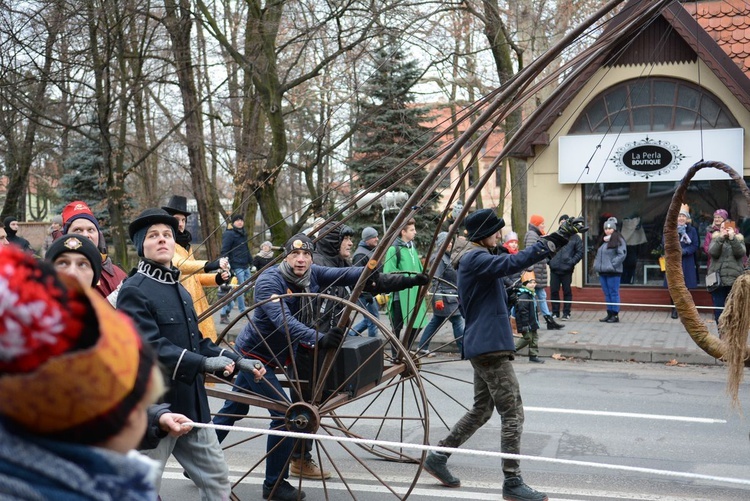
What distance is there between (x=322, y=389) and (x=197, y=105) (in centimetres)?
1367

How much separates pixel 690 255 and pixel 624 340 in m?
2.86

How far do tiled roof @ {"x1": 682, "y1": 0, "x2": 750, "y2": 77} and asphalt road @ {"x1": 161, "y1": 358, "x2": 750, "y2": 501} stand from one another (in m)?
8.12

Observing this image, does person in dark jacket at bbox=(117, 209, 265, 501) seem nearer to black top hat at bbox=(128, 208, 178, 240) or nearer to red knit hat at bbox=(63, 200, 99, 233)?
black top hat at bbox=(128, 208, 178, 240)

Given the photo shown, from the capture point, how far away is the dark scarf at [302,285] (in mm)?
5828

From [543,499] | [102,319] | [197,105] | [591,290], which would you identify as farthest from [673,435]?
[197,105]

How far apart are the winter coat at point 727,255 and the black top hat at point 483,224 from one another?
7.56 metres

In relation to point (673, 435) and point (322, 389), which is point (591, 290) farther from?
point (322, 389)

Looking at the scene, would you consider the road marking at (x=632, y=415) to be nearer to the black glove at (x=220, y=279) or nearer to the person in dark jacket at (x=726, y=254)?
the black glove at (x=220, y=279)

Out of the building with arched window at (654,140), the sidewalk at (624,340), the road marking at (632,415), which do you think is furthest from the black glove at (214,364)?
the building with arched window at (654,140)

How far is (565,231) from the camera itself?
17.4ft

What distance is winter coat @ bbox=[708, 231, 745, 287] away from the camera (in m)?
12.1

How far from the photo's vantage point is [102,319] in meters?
1.46

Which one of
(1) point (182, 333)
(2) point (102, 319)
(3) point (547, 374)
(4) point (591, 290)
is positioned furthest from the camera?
(4) point (591, 290)

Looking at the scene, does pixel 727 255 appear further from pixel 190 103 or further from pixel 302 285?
pixel 190 103
